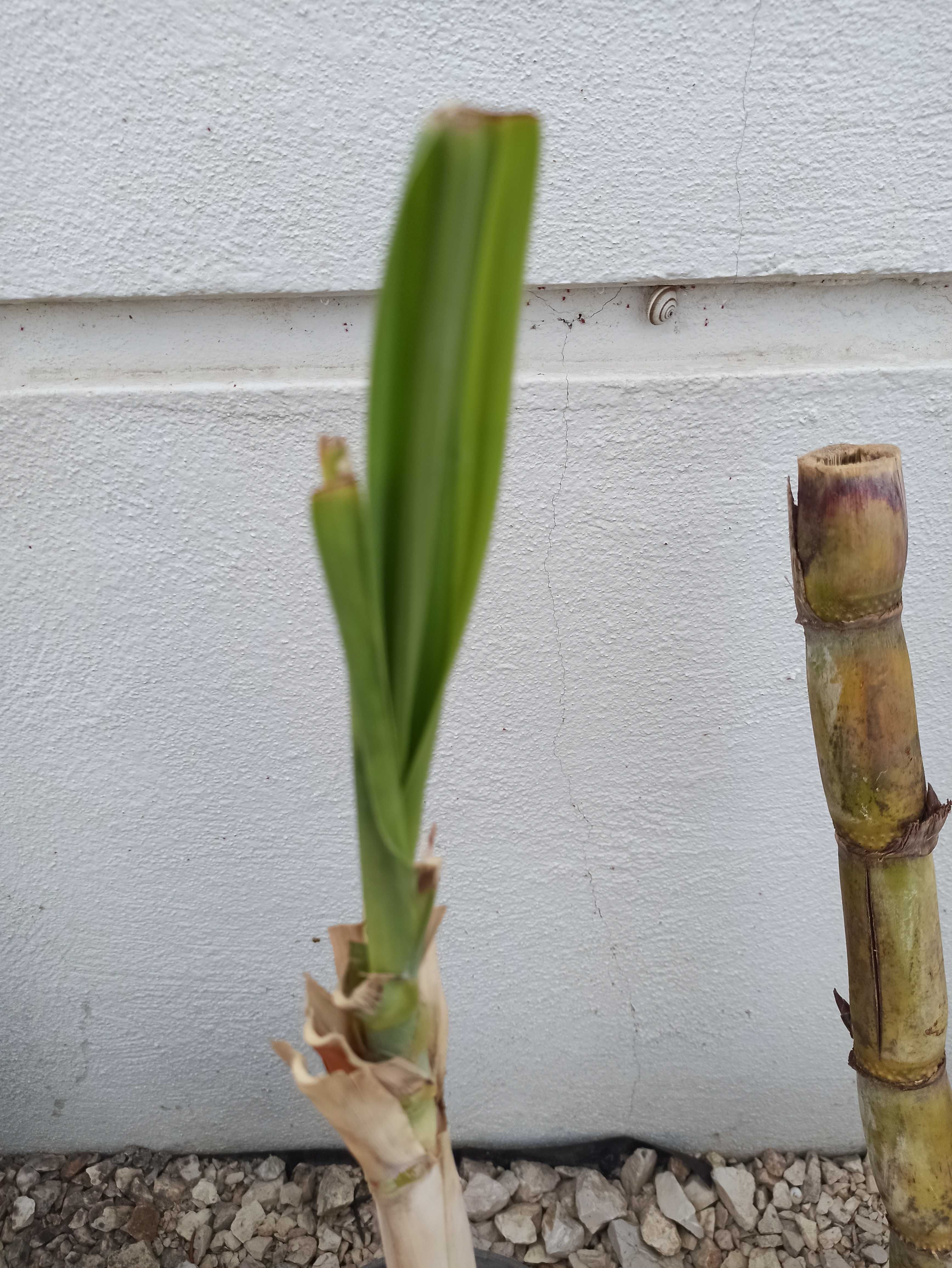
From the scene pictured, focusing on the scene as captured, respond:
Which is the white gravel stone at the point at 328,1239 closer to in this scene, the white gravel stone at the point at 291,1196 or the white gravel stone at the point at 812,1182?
the white gravel stone at the point at 291,1196

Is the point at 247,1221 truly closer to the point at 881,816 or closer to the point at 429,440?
the point at 881,816

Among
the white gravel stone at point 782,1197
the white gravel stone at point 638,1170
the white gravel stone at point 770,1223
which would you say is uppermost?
the white gravel stone at point 638,1170

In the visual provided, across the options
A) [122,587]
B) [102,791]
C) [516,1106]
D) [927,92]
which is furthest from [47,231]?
[516,1106]

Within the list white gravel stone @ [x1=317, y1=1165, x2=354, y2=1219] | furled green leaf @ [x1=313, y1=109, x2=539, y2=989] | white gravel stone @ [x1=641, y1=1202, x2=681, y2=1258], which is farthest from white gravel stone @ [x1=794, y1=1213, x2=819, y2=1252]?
furled green leaf @ [x1=313, y1=109, x2=539, y2=989]

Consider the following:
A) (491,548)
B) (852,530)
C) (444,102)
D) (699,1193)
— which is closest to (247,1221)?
(699,1193)

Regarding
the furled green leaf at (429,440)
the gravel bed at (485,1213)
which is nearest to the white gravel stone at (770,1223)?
the gravel bed at (485,1213)

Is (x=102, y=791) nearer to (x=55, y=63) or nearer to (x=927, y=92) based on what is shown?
(x=55, y=63)
